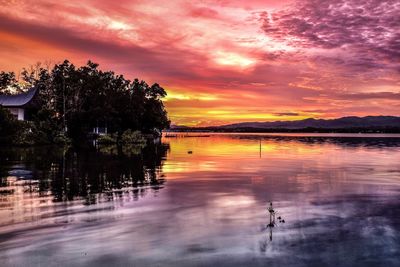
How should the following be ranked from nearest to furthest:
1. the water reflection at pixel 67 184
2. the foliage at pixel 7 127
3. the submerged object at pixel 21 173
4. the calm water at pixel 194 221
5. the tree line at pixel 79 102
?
1. the calm water at pixel 194 221
2. the water reflection at pixel 67 184
3. the submerged object at pixel 21 173
4. the foliage at pixel 7 127
5. the tree line at pixel 79 102

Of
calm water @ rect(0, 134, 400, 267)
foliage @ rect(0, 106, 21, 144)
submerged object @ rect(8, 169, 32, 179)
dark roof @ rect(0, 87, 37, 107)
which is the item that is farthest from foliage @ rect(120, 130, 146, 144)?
calm water @ rect(0, 134, 400, 267)

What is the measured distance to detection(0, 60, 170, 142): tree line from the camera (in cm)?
6969

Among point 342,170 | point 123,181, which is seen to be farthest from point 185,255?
point 342,170

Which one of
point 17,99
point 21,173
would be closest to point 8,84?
point 17,99

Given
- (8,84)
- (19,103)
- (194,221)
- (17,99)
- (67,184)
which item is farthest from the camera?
(8,84)

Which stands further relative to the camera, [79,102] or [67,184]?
[79,102]

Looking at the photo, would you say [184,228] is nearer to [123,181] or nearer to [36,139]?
[123,181]

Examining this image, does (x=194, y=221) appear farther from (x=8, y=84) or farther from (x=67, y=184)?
(x=8, y=84)

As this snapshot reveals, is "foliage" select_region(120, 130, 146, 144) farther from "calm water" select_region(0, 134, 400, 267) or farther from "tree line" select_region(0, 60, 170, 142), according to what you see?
"calm water" select_region(0, 134, 400, 267)

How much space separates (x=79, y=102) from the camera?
3127 inches

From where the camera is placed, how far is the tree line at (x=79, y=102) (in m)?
69.7

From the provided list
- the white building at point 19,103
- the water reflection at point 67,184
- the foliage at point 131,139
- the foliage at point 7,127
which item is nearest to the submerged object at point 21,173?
the water reflection at point 67,184

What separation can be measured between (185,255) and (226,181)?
14868 mm

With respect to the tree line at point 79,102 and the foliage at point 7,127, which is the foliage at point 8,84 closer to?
the tree line at point 79,102
